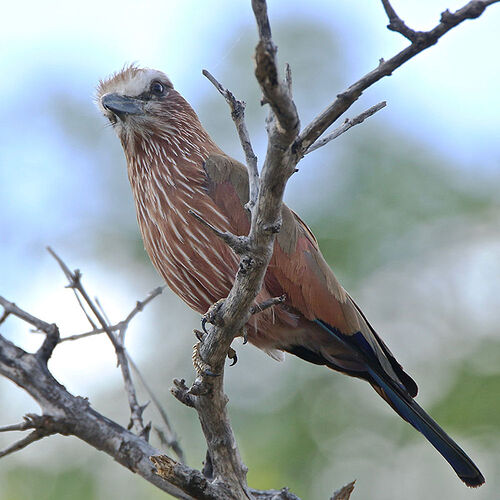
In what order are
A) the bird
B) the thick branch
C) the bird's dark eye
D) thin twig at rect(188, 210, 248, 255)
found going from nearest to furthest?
thin twig at rect(188, 210, 248, 255) → the thick branch → the bird → the bird's dark eye

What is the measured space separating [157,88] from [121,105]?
0.35 metres

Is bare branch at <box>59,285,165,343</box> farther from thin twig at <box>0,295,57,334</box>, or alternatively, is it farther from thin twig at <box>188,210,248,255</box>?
thin twig at <box>188,210,248,255</box>

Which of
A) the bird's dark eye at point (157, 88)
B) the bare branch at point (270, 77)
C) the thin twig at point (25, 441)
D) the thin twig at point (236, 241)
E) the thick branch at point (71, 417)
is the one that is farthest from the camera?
the bird's dark eye at point (157, 88)

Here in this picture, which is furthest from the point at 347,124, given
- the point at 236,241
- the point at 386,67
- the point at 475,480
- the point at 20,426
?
the point at 475,480

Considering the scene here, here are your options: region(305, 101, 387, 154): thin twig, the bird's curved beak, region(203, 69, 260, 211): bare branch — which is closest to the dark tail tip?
region(305, 101, 387, 154): thin twig

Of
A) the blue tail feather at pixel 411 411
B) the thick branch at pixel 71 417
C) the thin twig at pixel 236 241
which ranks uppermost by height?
the blue tail feather at pixel 411 411

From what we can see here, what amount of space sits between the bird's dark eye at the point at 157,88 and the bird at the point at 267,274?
36cm

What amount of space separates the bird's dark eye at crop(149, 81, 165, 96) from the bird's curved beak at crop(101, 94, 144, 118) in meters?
0.17

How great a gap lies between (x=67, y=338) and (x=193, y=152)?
4.97ft

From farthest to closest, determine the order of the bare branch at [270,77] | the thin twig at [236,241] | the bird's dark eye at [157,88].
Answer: the bird's dark eye at [157,88]
the thin twig at [236,241]
the bare branch at [270,77]

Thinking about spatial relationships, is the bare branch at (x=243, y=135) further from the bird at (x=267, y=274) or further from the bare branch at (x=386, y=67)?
the bird at (x=267, y=274)

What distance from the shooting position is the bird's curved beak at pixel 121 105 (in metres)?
4.60

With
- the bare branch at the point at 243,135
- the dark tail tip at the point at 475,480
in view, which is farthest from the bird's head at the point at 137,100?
the dark tail tip at the point at 475,480

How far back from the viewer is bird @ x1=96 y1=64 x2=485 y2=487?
404cm
